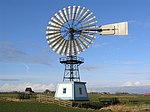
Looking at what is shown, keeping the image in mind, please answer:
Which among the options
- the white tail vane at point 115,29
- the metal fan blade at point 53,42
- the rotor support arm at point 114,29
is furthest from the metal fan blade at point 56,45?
the white tail vane at point 115,29

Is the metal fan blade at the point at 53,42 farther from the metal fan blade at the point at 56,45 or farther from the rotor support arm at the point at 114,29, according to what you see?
the rotor support arm at the point at 114,29

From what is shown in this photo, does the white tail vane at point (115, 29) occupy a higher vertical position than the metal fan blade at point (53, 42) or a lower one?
higher

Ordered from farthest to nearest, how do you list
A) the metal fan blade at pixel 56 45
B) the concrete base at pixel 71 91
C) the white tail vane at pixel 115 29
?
the metal fan blade at pixel 56 45 < the concrete base at pixel 71 91 < the white tail vane at pixel 115 29

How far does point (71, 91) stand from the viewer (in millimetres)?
44406

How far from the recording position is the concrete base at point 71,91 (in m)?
44.3

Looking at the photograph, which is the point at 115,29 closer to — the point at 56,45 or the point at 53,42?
the point at 56,45

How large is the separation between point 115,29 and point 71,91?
443 inches

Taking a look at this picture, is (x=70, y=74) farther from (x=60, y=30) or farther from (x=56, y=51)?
(x=60, y=30)

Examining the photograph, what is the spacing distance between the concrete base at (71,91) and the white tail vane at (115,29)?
8.79m

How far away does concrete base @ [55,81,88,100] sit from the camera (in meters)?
44.3

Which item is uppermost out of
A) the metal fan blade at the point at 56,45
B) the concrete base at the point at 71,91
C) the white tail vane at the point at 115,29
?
the white tail vane at the point at 115,29

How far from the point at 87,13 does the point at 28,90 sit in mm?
62058

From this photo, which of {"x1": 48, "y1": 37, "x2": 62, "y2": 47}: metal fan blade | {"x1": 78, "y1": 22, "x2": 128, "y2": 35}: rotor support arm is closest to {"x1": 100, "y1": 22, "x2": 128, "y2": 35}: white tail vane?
{"x1": 78, "y1": 22, "x2": 128, "y2": 35}: rotor support arm

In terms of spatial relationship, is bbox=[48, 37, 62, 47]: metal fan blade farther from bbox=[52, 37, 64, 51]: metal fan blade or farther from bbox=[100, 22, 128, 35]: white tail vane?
bbox=[100, 22, 128, 35]: white tail vane
